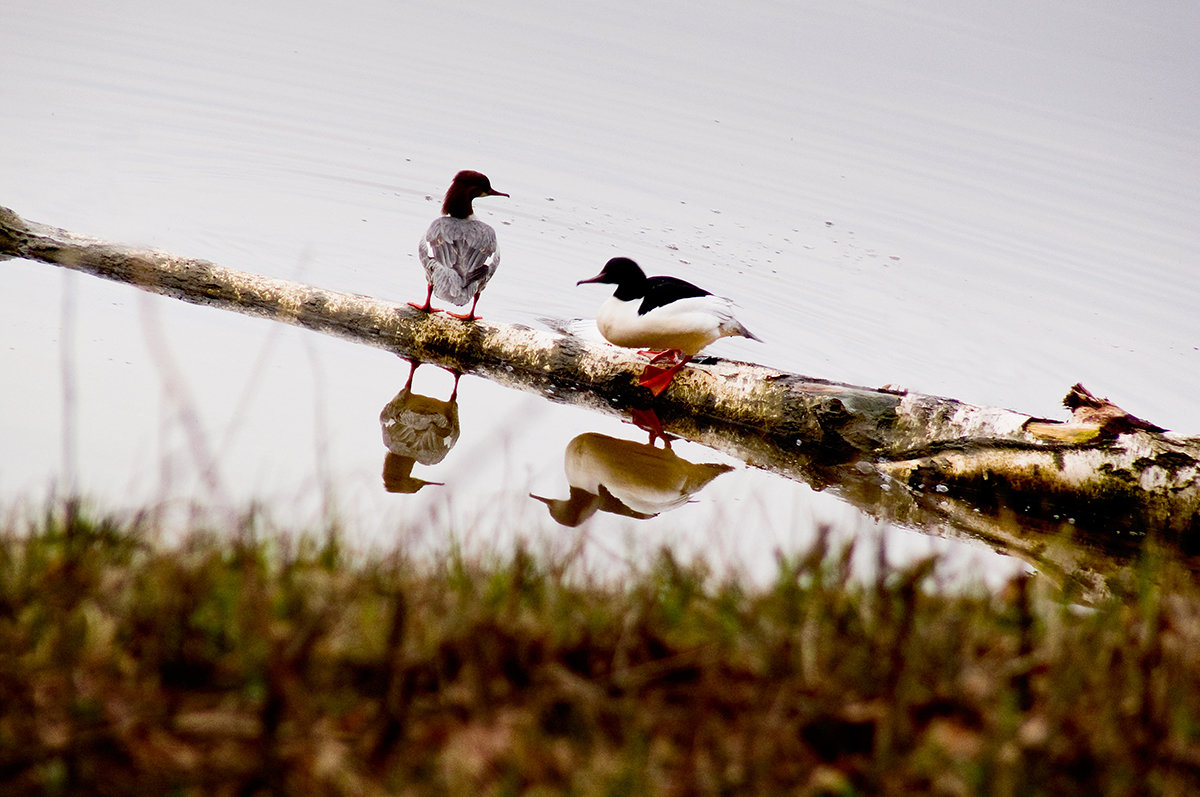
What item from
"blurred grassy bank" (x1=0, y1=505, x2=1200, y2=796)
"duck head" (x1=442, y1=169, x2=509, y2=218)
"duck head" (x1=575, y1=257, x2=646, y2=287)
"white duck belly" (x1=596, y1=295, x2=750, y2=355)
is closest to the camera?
"blurred grassy bank" (x1=0, y1=505, x2=1200, y2=796)

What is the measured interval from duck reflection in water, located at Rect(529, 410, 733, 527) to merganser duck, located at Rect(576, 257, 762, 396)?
590 millimetres

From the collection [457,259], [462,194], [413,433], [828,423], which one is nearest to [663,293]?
[828,423]

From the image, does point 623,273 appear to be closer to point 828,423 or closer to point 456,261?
point 456,261

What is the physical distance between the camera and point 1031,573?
5801 millimetres

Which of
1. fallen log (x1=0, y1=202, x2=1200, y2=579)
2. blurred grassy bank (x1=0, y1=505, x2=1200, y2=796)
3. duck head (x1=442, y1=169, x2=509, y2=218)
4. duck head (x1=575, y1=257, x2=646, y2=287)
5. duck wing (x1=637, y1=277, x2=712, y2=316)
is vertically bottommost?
blurred grassy bank (x1=0, y1=505, x2=1200, y2=796)

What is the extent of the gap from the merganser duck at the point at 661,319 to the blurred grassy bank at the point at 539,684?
13.8 feet

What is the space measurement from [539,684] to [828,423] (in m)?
4.86

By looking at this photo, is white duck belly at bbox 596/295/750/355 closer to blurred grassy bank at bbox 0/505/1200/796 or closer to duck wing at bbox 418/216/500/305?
duck wing at bbox 418/216/500/305

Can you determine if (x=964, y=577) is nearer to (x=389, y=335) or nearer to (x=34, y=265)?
(x=389, y=335)

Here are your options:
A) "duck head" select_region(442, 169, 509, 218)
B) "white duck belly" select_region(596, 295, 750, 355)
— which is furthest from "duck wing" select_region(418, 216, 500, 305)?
"white duck belly" select_region(596, 295, 750, 355)

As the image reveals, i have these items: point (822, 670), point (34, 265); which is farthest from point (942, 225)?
point (822, 670)

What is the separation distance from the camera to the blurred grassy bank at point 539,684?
2.27 m

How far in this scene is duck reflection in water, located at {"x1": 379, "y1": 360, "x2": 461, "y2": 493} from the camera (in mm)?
5805

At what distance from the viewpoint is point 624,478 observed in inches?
254
